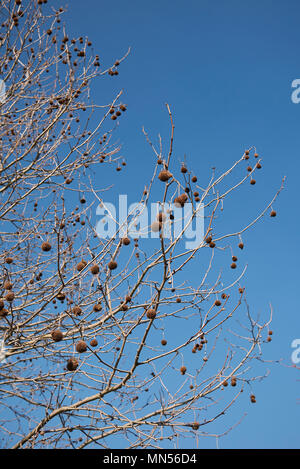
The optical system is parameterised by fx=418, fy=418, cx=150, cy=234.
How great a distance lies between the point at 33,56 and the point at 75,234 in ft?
9.46

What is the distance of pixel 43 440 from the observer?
4.62 metres

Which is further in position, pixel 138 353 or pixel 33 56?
pixel 33 56

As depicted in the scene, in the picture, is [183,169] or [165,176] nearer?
[165,176]

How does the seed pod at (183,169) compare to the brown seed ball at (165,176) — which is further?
the seed pod at (183,169)

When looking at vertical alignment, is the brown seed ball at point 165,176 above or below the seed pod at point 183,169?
below

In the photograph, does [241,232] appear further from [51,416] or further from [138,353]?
[51,416]

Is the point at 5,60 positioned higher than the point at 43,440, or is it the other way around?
the point at 5,60

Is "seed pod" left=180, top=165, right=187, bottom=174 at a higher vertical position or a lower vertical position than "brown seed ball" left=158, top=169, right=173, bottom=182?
higher

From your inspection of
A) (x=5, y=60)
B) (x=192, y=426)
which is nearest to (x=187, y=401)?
(x=192, y=426)

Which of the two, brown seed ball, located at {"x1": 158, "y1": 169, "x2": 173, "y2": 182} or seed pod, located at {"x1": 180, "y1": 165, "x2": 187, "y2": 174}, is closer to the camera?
brown seed ball, located at {"x1": 158, "y1": 169, "x2": 173, "y2": 182}

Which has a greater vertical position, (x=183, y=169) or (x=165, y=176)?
(x=183, y=169)
